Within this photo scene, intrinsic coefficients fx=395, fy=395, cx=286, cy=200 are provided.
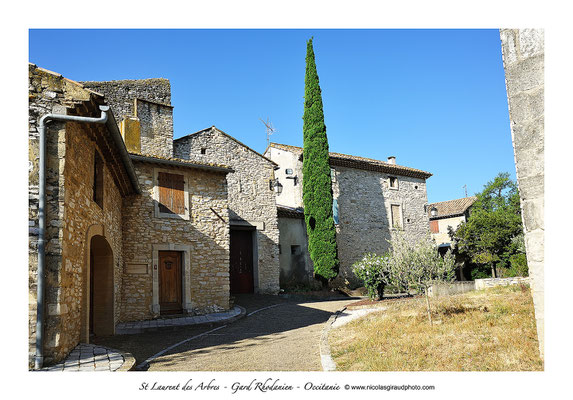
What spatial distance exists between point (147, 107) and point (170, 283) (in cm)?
708

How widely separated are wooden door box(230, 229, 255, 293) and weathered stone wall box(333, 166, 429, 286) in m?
4.32

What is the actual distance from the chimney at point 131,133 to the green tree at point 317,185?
24.4 ft

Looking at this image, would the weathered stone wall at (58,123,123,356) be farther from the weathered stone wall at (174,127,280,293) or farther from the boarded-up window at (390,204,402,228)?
the boarded-up window at (390,204,402,228)

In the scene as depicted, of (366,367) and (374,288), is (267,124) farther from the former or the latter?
(366,367)

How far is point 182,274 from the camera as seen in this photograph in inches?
408

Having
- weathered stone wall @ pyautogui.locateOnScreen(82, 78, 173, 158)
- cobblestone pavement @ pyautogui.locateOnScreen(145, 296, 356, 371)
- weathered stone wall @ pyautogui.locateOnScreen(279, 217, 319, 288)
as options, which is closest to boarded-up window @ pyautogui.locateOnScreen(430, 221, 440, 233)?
weathered stone wall @ pyautogui.locateOnScreen(279, 217, 319, 288)

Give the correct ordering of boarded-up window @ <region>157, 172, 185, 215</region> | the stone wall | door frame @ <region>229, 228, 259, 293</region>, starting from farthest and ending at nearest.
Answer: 1. door frame @ <region>229, 228, 259, 293</region>
2. the stone wall
3. boarded-up window @ <region>157, 172, 185, 215</region>

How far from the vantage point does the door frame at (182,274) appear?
9805 mm

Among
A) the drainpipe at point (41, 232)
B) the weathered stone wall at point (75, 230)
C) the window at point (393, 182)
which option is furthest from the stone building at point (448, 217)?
the drainpipe at point (41, 232)

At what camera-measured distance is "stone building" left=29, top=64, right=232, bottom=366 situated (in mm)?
4461

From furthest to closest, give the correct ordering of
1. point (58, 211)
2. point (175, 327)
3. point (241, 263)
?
point (241, 263) → point (175, 327) → point (58, 211)

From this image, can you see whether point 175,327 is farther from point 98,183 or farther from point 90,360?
point 90,360


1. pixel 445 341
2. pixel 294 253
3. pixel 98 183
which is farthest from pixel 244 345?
pixel 294 253
